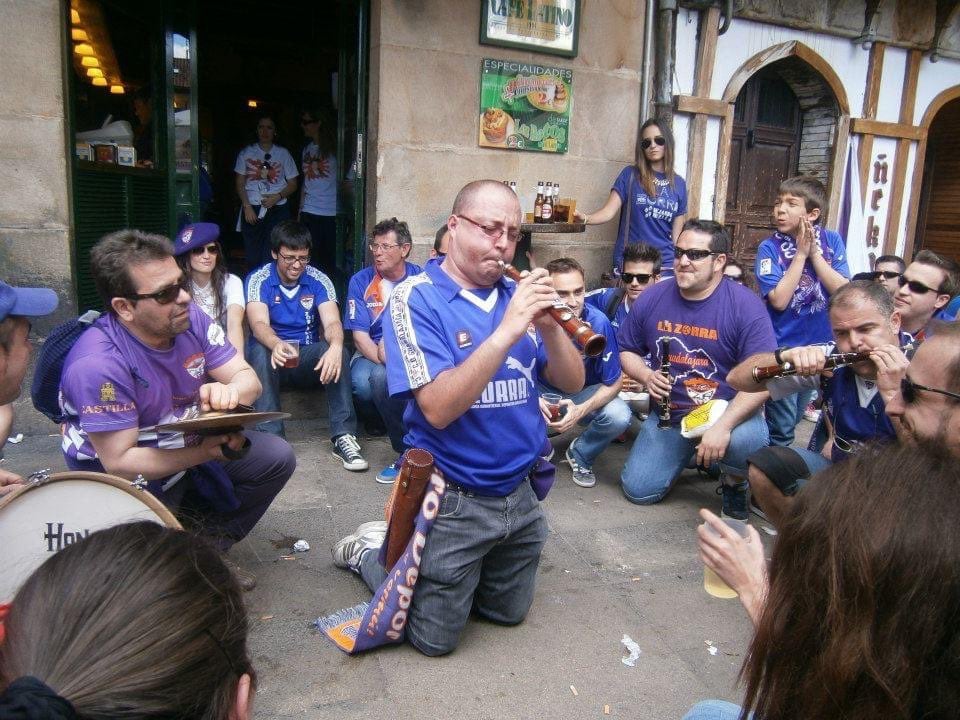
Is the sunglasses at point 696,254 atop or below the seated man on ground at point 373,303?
atop

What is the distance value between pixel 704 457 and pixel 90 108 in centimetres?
464

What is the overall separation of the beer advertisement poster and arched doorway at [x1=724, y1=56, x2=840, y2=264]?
2.43 m

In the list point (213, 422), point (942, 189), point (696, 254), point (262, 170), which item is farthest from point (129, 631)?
point (942, 189)

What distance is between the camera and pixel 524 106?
6.10 meters

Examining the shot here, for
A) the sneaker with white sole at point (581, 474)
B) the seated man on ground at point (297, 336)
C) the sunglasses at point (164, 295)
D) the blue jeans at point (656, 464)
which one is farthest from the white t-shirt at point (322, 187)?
the sunglasses at point (164, 295)

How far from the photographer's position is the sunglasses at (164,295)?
2.86 m

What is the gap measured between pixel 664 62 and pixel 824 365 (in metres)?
4.24

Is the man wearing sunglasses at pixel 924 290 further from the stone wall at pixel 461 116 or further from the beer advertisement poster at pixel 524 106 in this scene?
the beer advertisement poster at pixel 524 106

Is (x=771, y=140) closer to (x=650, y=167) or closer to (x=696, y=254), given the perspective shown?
(x=650, y=167)

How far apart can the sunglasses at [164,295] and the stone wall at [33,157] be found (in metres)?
2.49

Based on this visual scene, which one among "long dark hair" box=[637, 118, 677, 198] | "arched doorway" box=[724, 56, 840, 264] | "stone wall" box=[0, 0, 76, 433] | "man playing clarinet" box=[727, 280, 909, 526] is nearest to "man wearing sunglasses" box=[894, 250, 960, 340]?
"man playing clarinet" box=[727, 280, 909, 526]

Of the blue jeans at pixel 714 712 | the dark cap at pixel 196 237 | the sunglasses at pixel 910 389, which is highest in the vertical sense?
the dark cap at pixel 196 237

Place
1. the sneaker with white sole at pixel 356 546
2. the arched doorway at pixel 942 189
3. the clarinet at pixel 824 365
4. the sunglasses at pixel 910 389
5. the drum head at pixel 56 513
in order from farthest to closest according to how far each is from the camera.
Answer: the arched doorway at pixel 942 189 < the sneaker with white sole at pixel 356 546 < the clarinet at pixel 824 365 < the sunglasses at pixel 910 389 < the drum head at pixel 56 513

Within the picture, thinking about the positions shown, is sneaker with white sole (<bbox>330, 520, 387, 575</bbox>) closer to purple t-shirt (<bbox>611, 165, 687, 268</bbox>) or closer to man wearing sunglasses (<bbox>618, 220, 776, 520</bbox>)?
man wearing sunglasses (<bbox>618, 220, 776, 520</bbox>)
